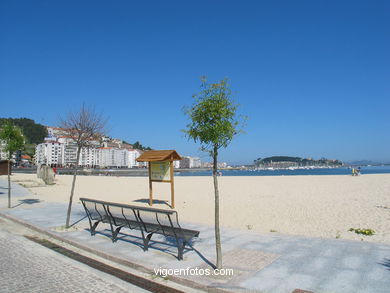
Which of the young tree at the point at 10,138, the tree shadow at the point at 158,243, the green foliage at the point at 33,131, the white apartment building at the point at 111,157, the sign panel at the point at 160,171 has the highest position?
the green foliage at the point at 33,131

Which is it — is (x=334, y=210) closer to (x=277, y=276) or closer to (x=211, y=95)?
(x=277, y=276)

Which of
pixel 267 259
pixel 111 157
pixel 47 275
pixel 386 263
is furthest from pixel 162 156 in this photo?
pixel 111 157

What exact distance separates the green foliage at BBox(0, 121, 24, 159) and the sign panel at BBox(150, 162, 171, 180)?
6200 mm

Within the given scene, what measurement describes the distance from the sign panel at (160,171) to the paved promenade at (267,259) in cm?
546

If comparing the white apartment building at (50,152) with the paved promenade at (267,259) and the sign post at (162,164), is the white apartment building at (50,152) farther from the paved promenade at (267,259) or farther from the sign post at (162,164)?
the paved promenade at (267,259)

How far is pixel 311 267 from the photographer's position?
16.9 feet

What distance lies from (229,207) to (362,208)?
18.0 feet

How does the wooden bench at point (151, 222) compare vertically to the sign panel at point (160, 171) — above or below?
below

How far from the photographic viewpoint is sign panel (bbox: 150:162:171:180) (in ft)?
45.2

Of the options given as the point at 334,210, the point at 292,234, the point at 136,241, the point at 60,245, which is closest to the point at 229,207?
the point at 334,210

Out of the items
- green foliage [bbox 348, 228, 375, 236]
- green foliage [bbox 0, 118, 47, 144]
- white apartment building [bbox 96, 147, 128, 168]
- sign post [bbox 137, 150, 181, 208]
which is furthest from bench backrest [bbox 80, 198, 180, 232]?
green foliage [bbox 0, 118, 47, 144]

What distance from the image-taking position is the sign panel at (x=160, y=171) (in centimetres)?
1377

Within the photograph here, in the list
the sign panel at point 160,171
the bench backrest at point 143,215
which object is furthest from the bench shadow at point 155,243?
the sign panel at point 160,171

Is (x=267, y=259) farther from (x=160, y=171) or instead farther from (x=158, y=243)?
(x=160, y=171)
